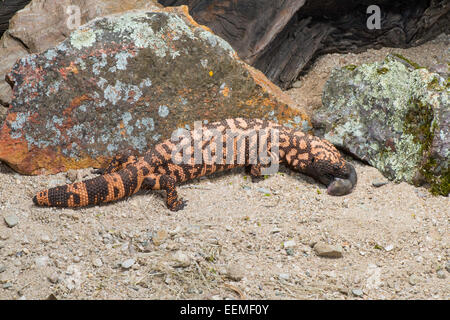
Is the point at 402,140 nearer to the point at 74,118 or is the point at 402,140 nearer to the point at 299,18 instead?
the point at 299,18

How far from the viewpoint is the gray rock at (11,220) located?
10.9ft

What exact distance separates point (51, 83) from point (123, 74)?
23.2 inches

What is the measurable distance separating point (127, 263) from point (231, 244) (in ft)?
2.40

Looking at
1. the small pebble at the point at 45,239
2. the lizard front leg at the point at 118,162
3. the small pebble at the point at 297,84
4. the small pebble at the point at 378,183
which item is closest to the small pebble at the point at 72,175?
the lizard front leg at the point at 118,162

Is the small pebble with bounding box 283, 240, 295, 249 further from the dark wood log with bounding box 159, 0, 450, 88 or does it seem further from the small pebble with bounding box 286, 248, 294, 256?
the dark wood log with bounding box 159, 0, 450, 88

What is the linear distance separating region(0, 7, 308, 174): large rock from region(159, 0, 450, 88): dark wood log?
2.43ft

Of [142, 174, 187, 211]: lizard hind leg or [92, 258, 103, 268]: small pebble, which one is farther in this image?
[142, 174, 187, 211]: lizard hind leg

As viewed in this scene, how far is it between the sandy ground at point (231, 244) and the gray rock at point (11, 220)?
0.09 feet

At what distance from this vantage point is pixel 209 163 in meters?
4.20

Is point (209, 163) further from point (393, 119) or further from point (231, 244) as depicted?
point (393, 119)

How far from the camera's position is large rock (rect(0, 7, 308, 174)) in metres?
3.86

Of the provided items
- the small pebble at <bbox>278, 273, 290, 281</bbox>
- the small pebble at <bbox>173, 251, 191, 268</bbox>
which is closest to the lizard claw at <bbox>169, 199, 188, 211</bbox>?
the small pebble at <bbox>173, 251, 191, 268</bbox>

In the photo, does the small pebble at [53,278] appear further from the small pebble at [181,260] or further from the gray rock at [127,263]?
the small pebble at [181,260]
